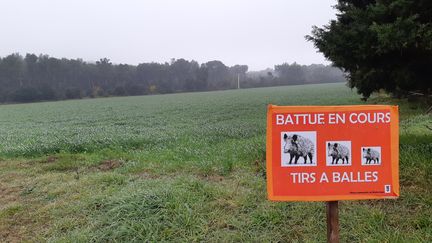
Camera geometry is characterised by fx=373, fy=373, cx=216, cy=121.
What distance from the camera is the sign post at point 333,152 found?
8.61ft

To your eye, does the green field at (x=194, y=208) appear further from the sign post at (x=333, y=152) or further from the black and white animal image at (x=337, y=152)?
the black and white animal image at (x=337, y=152)

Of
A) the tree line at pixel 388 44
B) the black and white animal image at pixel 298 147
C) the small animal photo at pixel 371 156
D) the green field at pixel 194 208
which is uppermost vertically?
the tree line at pixel 388 44

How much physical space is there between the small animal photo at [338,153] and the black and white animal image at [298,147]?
4.7 inches

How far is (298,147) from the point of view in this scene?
2654mm

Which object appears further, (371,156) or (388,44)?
(388,44)

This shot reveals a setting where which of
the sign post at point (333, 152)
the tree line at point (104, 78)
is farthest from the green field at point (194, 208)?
the tree line at point (104, 78)

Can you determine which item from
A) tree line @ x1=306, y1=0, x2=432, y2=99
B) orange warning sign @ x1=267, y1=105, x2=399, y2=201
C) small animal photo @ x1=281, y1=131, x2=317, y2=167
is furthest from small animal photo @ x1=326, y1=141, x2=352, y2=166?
tree line @ x1=306, y1=0, x2=432, y2=99

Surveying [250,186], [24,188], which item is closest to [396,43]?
[250,186]

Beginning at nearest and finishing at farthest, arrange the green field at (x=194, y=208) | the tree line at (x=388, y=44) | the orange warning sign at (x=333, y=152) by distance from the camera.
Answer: the orange warning sign at (x=333, y=152), the green field at (x=194, y=208), the tree line at (x=388, y=44)

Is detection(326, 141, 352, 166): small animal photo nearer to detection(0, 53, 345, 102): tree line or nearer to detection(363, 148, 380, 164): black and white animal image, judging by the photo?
detection(363, 148, 380, 164): black and white animal image

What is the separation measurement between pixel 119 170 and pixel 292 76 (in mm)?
127533

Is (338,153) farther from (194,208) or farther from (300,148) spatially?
(194,208)

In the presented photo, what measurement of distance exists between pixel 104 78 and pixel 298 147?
353 ft

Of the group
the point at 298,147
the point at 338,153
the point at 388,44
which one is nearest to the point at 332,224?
the point at 338,153
